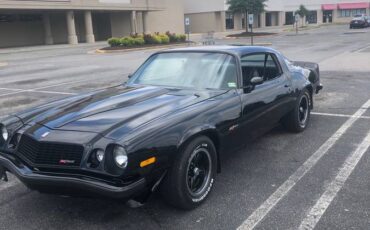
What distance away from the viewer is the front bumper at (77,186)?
126 inches

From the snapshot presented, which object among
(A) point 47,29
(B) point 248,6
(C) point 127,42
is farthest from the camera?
(B) point 248,6

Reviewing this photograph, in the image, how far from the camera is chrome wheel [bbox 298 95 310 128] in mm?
6426

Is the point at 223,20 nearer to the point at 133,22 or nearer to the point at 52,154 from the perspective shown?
the point at 133,22

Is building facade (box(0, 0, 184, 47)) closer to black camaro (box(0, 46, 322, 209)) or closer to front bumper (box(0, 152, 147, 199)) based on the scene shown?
black camaro (box(0, 46, 322, 209))

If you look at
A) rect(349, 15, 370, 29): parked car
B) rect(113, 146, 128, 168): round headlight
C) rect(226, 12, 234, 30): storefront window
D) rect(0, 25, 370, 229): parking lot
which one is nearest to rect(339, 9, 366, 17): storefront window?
rect(349, 15, 370, 29): parked car

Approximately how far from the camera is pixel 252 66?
538 cm

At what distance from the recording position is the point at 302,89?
20.5ft

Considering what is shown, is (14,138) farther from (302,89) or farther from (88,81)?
(88,81)

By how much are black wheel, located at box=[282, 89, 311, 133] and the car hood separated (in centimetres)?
208

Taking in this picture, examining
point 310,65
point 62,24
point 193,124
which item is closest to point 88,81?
point 310,65

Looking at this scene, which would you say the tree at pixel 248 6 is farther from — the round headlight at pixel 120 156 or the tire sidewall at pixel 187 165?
the round headlight at pixel 120 156

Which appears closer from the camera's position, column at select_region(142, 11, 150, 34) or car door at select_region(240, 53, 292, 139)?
car door at select_region(240, 53, 292, 139)

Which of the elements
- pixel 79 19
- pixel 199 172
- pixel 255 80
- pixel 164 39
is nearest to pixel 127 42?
pixel 164 39

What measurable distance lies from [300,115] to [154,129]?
3.63 meters
